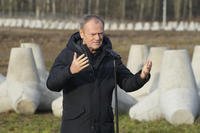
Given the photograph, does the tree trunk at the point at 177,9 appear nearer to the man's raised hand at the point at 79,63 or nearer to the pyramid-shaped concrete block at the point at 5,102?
the pyramid-shaped concrete block at the point at 5,102

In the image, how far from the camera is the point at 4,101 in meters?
13.1

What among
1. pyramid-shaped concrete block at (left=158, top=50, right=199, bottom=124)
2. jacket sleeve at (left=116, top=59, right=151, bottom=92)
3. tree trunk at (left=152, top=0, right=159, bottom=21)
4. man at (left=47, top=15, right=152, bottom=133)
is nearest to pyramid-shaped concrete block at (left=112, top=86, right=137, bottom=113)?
pyramid-shaped concrete block at (left=158, top=50, right=199, bottom=124)

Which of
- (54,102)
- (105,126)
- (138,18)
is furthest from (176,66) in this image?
(138,18)

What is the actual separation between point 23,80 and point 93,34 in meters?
7.95

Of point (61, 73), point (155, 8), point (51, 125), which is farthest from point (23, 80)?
point (155, 8)

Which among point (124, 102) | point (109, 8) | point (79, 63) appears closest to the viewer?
point (79, 63)

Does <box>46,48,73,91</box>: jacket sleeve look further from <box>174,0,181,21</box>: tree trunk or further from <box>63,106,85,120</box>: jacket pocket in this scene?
<box>174,0,181,21</box>: tree trunk

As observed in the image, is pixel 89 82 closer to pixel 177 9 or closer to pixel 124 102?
pixel 124 102

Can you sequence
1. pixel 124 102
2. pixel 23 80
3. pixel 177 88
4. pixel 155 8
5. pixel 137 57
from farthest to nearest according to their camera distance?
pixel 155 8 → pixel 137 57 → pixel 23 80 → pixel 124 102 → pixel 177 88

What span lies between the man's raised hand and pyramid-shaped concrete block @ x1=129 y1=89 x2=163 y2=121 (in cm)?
677

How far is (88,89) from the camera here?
5395 millimetres

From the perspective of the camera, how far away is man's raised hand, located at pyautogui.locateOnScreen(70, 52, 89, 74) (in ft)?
16.5

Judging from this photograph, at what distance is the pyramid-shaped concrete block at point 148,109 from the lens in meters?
11.8

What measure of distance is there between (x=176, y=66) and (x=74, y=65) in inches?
264
